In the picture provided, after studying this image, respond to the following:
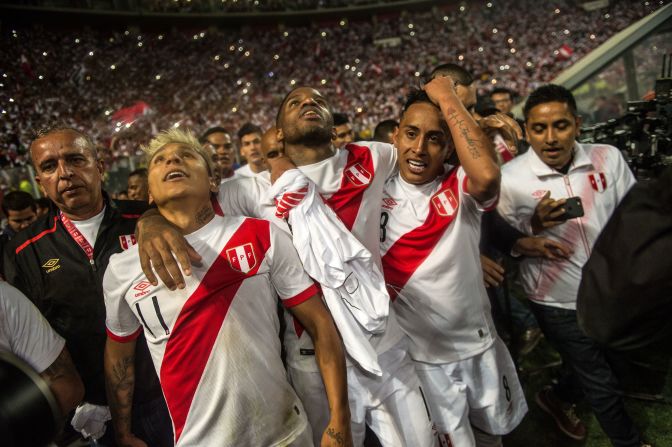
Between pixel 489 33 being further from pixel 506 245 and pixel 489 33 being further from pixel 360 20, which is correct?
pixel 506 245

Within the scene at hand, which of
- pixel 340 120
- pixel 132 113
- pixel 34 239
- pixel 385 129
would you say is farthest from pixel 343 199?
pixel 132 113

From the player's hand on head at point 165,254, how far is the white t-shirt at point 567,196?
1.97 metres

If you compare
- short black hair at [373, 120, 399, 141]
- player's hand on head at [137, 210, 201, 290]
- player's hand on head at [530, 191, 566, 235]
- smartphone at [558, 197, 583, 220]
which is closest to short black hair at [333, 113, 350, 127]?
short black hair at [373, 120, 399, 141]

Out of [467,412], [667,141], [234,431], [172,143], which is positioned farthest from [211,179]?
[667,141]

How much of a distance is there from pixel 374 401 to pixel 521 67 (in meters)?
27.8

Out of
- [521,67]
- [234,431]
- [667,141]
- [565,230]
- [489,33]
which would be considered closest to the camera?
[234,431]

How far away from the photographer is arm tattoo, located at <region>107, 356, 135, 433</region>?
195 cm

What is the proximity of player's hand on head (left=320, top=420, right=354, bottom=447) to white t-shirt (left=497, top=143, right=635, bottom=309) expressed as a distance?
5.08 ft

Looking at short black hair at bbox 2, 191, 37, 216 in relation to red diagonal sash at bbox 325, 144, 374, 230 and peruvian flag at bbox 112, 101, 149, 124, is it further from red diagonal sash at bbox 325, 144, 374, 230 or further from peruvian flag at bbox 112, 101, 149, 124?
red diagonal sash at bbox 325, 144, 374, 230

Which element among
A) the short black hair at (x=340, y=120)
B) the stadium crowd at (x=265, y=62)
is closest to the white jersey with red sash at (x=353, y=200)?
the short black hair at (x=340, y=120)

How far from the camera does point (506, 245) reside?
272cm

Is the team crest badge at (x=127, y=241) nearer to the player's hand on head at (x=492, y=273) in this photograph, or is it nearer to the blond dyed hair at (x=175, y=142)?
the blond dyed hair at (x=175, y=142)

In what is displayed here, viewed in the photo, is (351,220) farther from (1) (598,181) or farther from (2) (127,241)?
(1) (598,181)

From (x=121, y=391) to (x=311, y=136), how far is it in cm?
147
